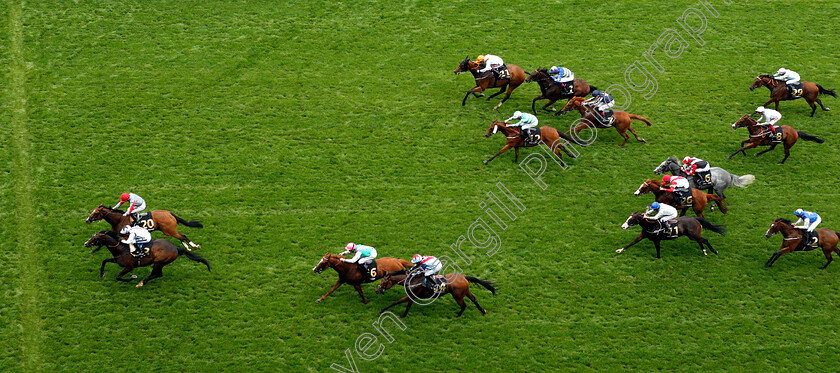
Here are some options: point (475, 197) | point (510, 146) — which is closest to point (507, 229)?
point (475, 197)

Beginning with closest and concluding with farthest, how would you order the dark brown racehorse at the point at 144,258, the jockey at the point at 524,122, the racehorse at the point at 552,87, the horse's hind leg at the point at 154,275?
the dark brown racehorse at the point at 144,258 → the horse's hind leg at the point at 154,275 → the jockey at the point at 524,122 → the racehorse at the point at 552,87

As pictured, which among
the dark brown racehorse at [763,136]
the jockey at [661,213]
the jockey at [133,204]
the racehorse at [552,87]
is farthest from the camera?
the racehorse at [552,87]

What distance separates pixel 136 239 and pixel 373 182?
7.20 m

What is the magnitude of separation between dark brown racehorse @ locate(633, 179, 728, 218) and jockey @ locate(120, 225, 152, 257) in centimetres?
1271

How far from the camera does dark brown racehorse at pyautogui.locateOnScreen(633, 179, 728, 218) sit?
21.3 metres

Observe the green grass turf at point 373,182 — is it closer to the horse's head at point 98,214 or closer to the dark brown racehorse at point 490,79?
the dark brown racehorse at point 490,79

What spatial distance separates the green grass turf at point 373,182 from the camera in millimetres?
18812

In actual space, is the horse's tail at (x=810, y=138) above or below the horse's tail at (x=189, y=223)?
above

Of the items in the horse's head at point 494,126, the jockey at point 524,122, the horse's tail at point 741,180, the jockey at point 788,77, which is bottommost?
the horse's tail at point 741,180

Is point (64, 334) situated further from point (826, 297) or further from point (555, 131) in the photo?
point (826, 297)

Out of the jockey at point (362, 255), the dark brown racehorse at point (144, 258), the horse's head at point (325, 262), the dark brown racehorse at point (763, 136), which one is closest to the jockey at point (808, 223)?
the dark brown racehorse at point (763, 136)

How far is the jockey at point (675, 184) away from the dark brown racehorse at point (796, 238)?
2.33m

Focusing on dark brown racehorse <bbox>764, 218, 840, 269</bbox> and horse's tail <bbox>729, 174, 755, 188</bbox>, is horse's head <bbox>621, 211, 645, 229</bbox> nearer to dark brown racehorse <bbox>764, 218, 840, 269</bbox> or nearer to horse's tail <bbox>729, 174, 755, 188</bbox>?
dark brown racehorse <bbox>764, 218, 840, 269</bbox>

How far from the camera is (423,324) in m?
19.2
